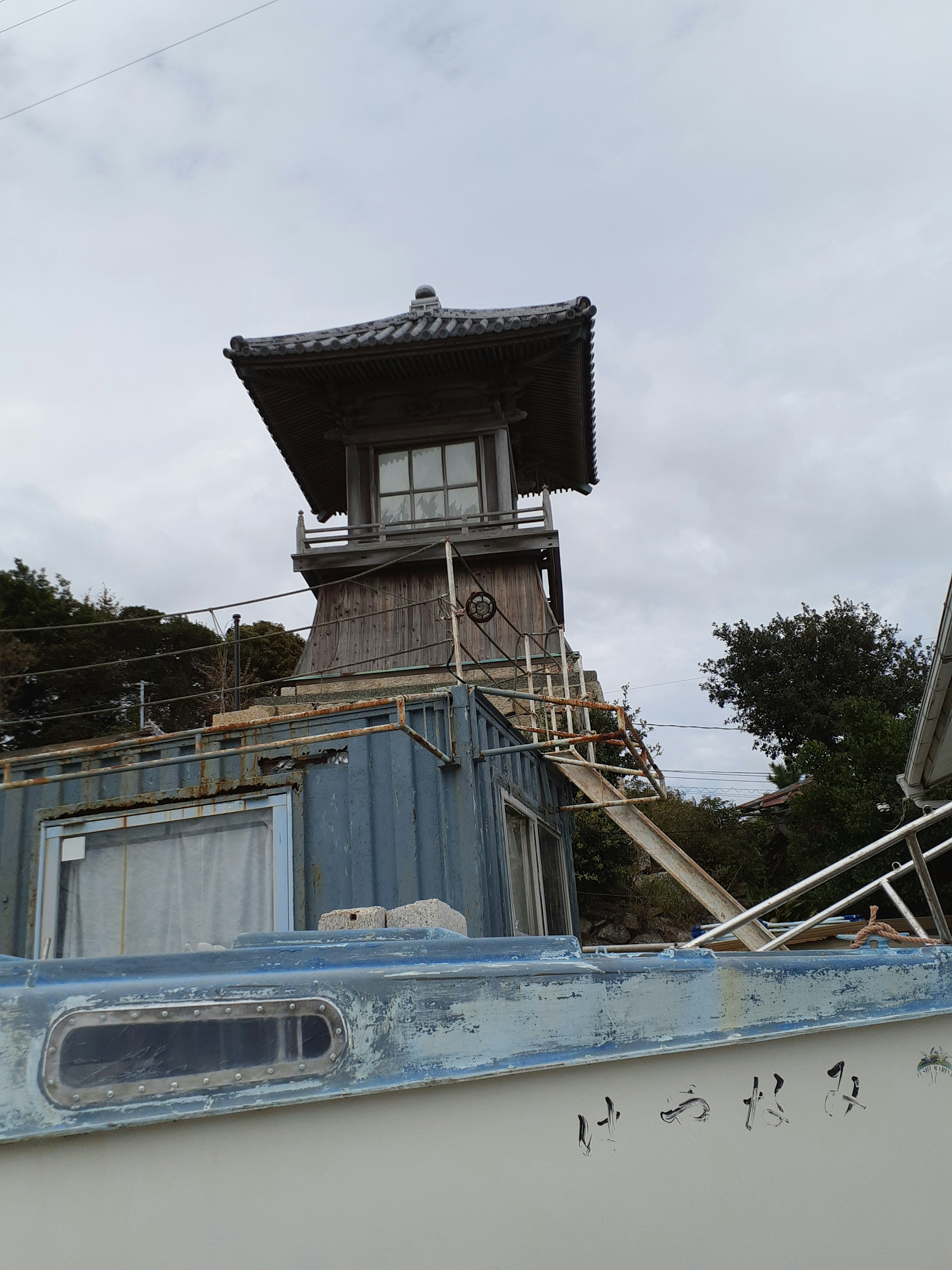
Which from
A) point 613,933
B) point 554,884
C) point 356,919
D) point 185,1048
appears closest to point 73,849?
point 356,919

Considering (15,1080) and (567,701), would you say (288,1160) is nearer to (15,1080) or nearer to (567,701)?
(15,1080)

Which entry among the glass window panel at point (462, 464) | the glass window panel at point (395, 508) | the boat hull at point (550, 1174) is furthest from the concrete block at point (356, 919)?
the glass window panel at point (462, 464)

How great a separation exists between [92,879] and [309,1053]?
19.1 ft

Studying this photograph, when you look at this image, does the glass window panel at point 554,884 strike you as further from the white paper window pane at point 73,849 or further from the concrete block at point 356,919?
the concrete block at point 356,919

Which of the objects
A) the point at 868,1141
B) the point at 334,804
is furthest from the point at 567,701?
the point at 868,1141

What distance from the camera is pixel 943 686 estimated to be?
14.7ft

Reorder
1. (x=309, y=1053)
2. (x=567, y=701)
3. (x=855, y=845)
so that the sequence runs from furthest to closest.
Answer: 1. (x=855, y=845)
2. (x=567, y=701)
3. (x=309, y=1053)

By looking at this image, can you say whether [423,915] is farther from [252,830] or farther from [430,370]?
[430,370]

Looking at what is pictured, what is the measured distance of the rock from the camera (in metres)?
16.4

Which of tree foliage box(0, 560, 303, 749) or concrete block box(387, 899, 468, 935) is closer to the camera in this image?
concrete block box(387, 899, 468, 935)

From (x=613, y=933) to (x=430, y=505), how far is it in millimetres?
7723

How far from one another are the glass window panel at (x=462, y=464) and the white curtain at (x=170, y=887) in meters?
9.23

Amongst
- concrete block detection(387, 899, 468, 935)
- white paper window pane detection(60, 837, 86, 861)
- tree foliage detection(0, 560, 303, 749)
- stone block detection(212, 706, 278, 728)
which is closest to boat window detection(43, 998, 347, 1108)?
concrete block detection(387, 899, 468, 935)

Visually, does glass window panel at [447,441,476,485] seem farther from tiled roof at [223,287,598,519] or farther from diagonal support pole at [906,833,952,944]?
diagonal support pole at [906,833,952,944]
